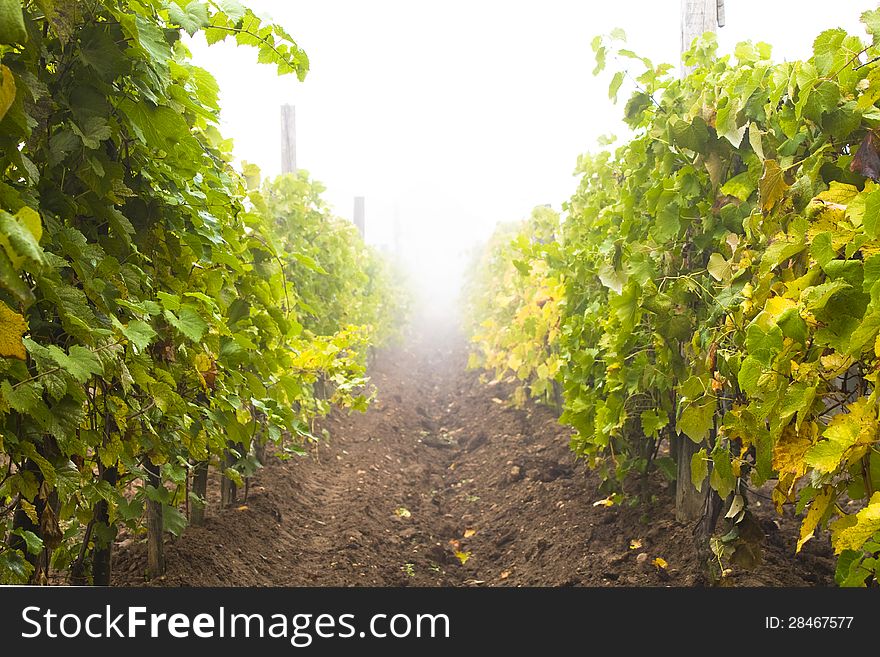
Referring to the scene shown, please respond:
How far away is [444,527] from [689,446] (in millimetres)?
1975

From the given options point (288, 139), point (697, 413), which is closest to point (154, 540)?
point (697, 413)

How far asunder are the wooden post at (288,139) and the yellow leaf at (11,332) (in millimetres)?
7818

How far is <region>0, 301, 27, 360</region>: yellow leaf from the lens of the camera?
132 centimetres

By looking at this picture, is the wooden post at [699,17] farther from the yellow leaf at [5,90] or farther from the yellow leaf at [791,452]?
the yellow leaf at [5,90]

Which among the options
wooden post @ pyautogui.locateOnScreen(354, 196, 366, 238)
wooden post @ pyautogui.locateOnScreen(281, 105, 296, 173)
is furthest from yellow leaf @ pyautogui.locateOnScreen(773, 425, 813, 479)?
wooden post @ pyautogui.locateOnScreen(354, 196, 366, 238)

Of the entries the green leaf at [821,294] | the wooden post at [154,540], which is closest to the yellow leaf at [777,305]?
the green leaf at [821,294]

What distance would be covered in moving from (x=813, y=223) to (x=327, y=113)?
3326 cm

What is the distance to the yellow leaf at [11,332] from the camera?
132 cm

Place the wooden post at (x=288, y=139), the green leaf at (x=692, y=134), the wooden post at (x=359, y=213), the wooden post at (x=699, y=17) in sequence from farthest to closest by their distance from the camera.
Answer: the wooden post at (x=359, y=213)
the wooden post at (x=288, y=139)
the wooden post at (x=699, y=17)
the green leaf at (x=692, y=134)

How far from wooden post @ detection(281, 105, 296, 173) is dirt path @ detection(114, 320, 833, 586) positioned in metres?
3.36

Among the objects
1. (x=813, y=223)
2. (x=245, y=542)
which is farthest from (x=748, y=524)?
(x=245, y=542)

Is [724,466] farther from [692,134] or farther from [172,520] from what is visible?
[172,520]

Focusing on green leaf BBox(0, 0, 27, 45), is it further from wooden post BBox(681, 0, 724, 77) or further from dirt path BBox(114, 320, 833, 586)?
wooden post BBox(681, 0, 724, 77)

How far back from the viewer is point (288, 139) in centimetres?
901
